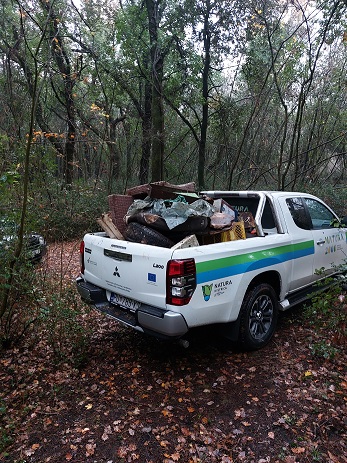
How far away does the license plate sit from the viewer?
334 centimetres

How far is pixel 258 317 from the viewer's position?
383 cm

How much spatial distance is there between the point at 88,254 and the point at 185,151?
1473 centimetres

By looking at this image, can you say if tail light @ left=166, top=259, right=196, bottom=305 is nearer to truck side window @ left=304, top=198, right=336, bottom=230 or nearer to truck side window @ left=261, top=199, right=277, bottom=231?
truck side window @ left=261, top=199, right=277, bottom=231

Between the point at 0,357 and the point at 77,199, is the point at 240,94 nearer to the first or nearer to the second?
the point at 77,199

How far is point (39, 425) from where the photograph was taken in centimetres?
282

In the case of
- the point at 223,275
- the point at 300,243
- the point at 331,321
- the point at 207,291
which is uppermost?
the point at 300,243

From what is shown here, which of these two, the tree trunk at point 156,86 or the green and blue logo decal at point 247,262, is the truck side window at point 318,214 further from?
the tree trunk at point 156,86

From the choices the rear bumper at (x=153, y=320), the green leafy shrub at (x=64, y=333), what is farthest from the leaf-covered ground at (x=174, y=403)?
the rear bumper at (x=153, y=320)

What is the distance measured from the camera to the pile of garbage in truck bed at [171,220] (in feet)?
11.3

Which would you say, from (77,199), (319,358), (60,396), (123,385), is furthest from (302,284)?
(77,199)

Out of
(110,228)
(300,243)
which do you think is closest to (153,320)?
(110,228)

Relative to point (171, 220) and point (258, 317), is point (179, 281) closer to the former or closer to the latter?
point (171, 220)

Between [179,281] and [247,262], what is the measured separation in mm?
975

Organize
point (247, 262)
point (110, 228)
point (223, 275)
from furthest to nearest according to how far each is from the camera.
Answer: point (110, 228), point (247, 262), point (223, 275)
